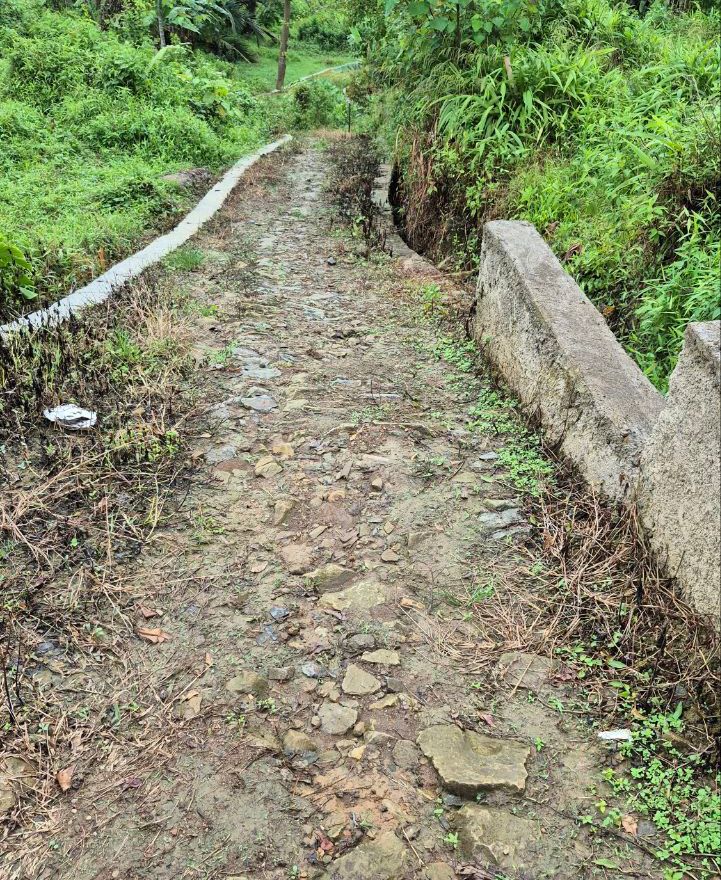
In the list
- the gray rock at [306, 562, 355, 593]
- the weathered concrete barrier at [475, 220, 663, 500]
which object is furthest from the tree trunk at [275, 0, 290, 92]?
the gray rock at [306, 562, 355, 593]

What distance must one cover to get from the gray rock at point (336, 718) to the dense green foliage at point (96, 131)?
3504 mm

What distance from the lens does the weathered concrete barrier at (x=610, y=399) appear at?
2.11 meters

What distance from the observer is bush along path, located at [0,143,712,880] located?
183cm

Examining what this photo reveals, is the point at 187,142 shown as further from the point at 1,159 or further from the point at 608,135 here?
the point at 608,135

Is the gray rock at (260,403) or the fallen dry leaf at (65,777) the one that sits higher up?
the fallen dry leaf at (65,777)

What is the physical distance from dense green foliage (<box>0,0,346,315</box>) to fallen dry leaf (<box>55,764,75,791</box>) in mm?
3272

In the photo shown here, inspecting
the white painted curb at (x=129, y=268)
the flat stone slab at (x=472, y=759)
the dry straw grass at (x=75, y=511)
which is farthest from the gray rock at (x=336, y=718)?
the white painted curb at (x=129, y=268)

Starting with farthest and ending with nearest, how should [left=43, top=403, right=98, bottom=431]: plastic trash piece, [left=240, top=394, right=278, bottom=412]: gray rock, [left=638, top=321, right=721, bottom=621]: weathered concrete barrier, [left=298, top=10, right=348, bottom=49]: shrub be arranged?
[left=298, top=10, right=348, bottom=49]: shrub, [left=240, top=394, right=278, bottom=412]: gray rock, [left=43, top=403, right=98, bottom=431]: plastic trash piece, [left=638, top=321, right=721, bottom=621]: weathered concrete barrier

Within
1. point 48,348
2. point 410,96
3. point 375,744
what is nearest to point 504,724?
point 375,744

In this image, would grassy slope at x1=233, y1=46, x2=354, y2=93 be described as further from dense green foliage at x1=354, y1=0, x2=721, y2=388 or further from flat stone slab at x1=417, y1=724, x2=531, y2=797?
flat stone slab at x1=417, y1=724, x2=531, y2=797

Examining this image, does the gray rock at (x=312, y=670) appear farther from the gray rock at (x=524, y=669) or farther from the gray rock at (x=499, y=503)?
the gray rock at (x=499, y=503)

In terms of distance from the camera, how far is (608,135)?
4.64m

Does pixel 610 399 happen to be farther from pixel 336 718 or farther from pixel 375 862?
pixel 375 862

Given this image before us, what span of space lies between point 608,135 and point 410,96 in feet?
8.32
